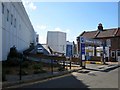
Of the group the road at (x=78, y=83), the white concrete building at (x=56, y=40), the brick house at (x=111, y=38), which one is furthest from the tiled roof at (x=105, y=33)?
the road at (x=78, y=83)

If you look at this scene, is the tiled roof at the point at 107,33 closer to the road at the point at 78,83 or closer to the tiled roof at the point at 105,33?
the tiled roof at the point at 105,33

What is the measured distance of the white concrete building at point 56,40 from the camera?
61338 millimetres

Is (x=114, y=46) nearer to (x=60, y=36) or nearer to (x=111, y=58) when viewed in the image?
(x=111, y=58)

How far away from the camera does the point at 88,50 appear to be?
5581 cm

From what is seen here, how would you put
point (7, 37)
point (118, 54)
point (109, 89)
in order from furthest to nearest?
point (118, 54)
point (7, 37)
point (109, 89)

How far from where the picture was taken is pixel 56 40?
6172cm

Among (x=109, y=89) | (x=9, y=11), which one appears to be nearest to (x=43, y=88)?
(x=109, y=89)

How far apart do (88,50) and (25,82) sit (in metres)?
40.9

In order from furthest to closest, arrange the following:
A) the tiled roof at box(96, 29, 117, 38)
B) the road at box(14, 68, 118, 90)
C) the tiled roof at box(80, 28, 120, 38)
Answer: the tiled roof at box(96, 29, 117, 38) < the tiled roof at box(80, 28, 120, 38) < the road at box(14, 68, 118, 90)

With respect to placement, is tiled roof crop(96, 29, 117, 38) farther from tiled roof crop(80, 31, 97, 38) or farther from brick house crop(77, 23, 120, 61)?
tiled roof crop(80, 31, 97, 38)

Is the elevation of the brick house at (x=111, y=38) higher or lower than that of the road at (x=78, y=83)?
higher

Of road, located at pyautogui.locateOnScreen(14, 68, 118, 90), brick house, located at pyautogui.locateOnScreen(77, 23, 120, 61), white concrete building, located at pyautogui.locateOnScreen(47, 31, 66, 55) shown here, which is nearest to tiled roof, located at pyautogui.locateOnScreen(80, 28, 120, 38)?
brick house, located at pyautogui.locateOnScreen(77, 23, 120, 61)

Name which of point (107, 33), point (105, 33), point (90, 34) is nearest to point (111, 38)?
point (107, 33)

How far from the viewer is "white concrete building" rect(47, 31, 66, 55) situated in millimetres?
61338
